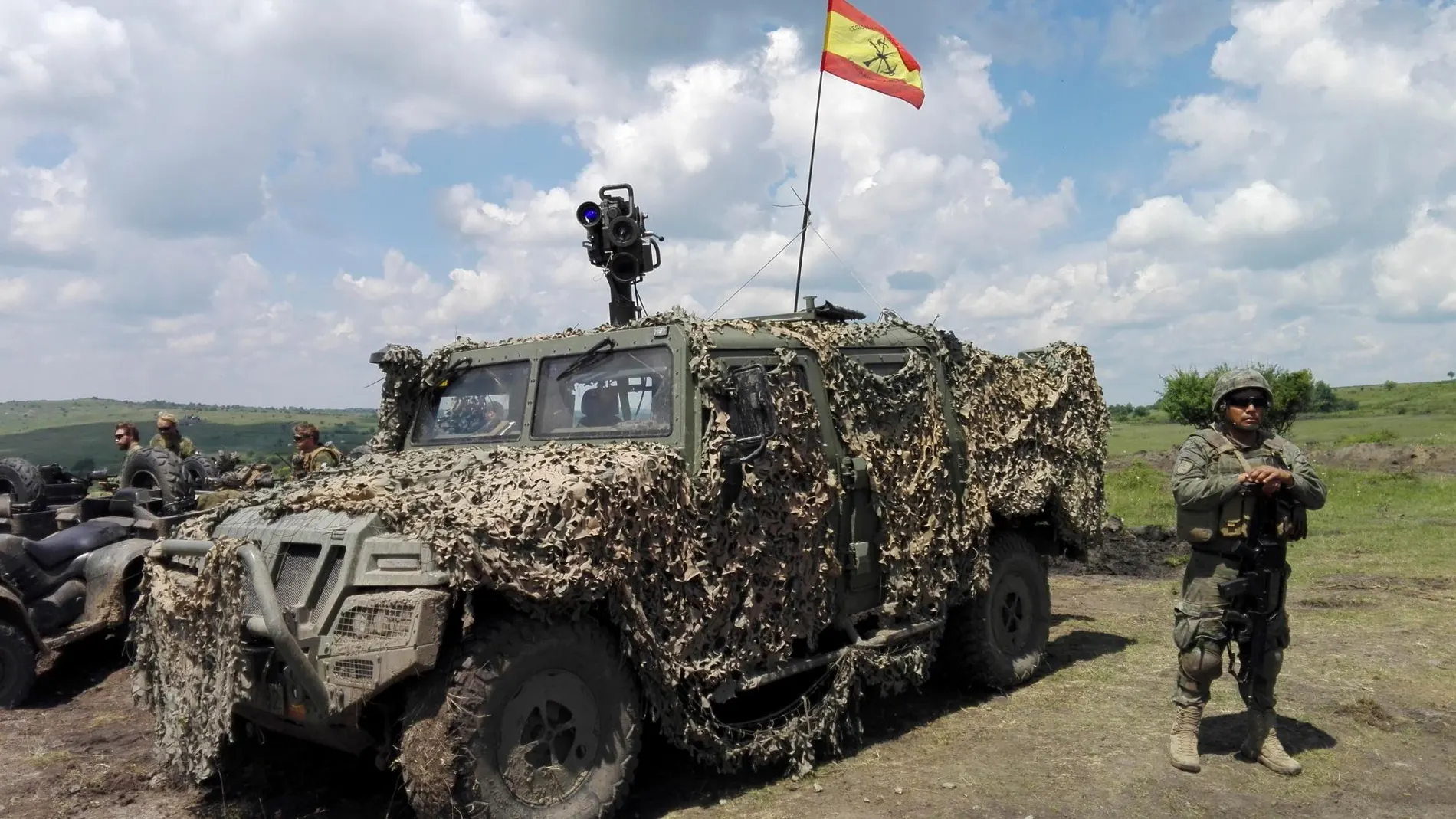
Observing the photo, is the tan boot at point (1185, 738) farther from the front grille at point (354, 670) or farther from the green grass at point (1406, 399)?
the green grass at point (1406, 399)

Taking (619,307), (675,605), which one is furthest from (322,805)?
(619,307)

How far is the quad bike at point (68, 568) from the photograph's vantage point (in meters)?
7.23

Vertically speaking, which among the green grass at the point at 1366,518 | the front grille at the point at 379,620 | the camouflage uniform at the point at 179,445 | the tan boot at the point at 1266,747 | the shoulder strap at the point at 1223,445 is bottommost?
the tan boot at the point at 1266,747

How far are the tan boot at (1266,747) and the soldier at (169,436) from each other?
1005 cm

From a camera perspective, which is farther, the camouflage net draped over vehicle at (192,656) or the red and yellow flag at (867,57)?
the red and yellow flag at (867,57)

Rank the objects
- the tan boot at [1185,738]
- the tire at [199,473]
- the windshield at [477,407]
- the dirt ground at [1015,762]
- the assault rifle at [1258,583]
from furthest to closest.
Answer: the tire at [199,473], the windshield at [477,407], the tan boot at [1185,738], the assault rifle at [1258,583], the dirt ground at [1015,762]

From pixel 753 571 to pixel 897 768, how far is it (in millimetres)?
1294

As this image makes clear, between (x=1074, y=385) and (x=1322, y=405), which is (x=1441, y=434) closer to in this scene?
(x=1322, y=405)

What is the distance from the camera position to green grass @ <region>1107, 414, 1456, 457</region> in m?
32.3

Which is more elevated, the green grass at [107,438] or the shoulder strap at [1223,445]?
the shoulder strap at [1223,445]

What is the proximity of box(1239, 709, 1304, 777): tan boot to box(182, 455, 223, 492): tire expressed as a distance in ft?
27.7

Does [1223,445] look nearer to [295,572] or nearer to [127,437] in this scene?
[295,572]

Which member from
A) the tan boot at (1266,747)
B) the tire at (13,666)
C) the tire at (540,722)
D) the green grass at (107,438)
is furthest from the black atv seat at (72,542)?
the green grass at (107,438)

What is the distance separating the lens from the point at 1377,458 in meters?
26.6
